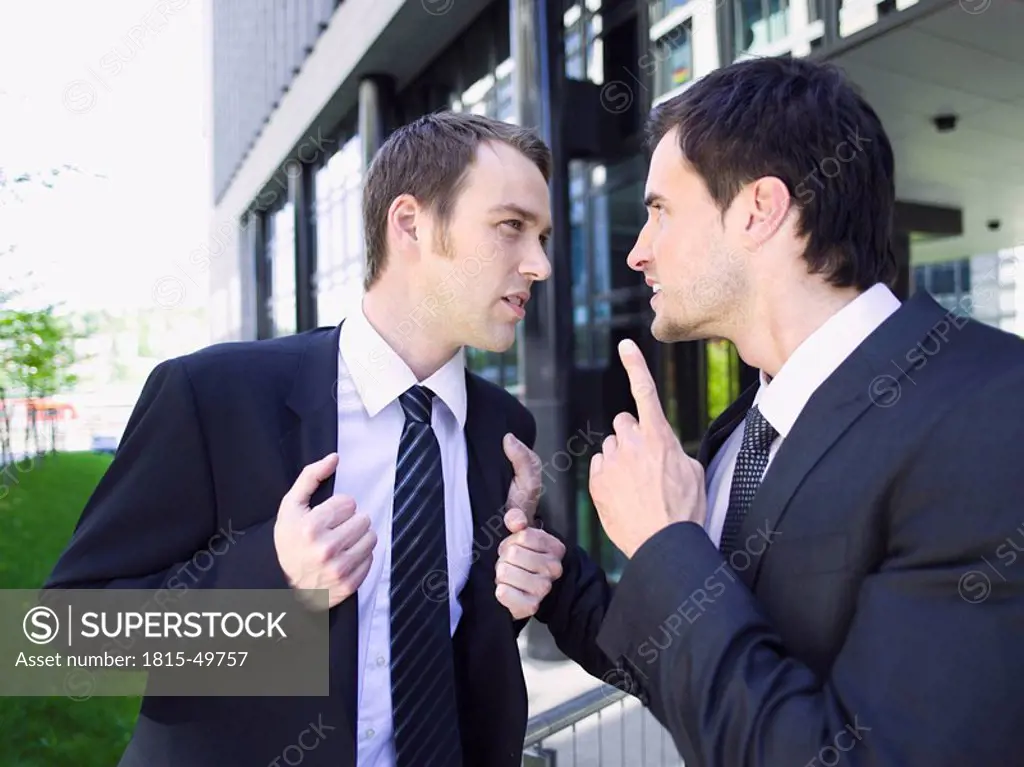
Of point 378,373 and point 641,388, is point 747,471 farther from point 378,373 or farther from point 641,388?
point 378,373

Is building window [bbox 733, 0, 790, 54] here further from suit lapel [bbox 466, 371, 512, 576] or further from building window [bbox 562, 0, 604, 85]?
suit lapel [bbox 466, 371, 512, 576]

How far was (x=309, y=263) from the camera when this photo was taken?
21.4 m

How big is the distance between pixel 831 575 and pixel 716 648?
0.71 feet

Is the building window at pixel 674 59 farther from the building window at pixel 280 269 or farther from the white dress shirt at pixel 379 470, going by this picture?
the building window at pixel 280 269

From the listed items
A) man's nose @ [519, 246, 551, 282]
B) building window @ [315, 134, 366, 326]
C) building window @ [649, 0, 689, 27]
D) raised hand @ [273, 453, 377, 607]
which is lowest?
raised hand @ [273, 453, 377, 607]

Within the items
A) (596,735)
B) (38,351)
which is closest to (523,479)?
(596,735)

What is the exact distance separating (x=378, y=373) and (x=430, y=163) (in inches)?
23.6

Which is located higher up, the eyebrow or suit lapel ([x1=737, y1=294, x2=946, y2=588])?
the eyebrow

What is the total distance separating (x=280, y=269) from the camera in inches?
1059

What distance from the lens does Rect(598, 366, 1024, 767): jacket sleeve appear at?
0.99m

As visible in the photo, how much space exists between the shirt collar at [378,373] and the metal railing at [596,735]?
1089 mm

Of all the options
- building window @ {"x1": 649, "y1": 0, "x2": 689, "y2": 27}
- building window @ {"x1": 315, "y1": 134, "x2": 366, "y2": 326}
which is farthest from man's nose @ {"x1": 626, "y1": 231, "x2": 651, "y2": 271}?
building window @ {"x1": 315, "y1": 134, "x2": 366, "y2": 326}

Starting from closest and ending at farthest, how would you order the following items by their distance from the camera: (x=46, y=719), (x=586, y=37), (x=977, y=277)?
(x=46, y=719) → (x=586, y=37) → (x=977, y=277)

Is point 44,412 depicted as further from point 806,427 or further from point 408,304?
point 806,427
